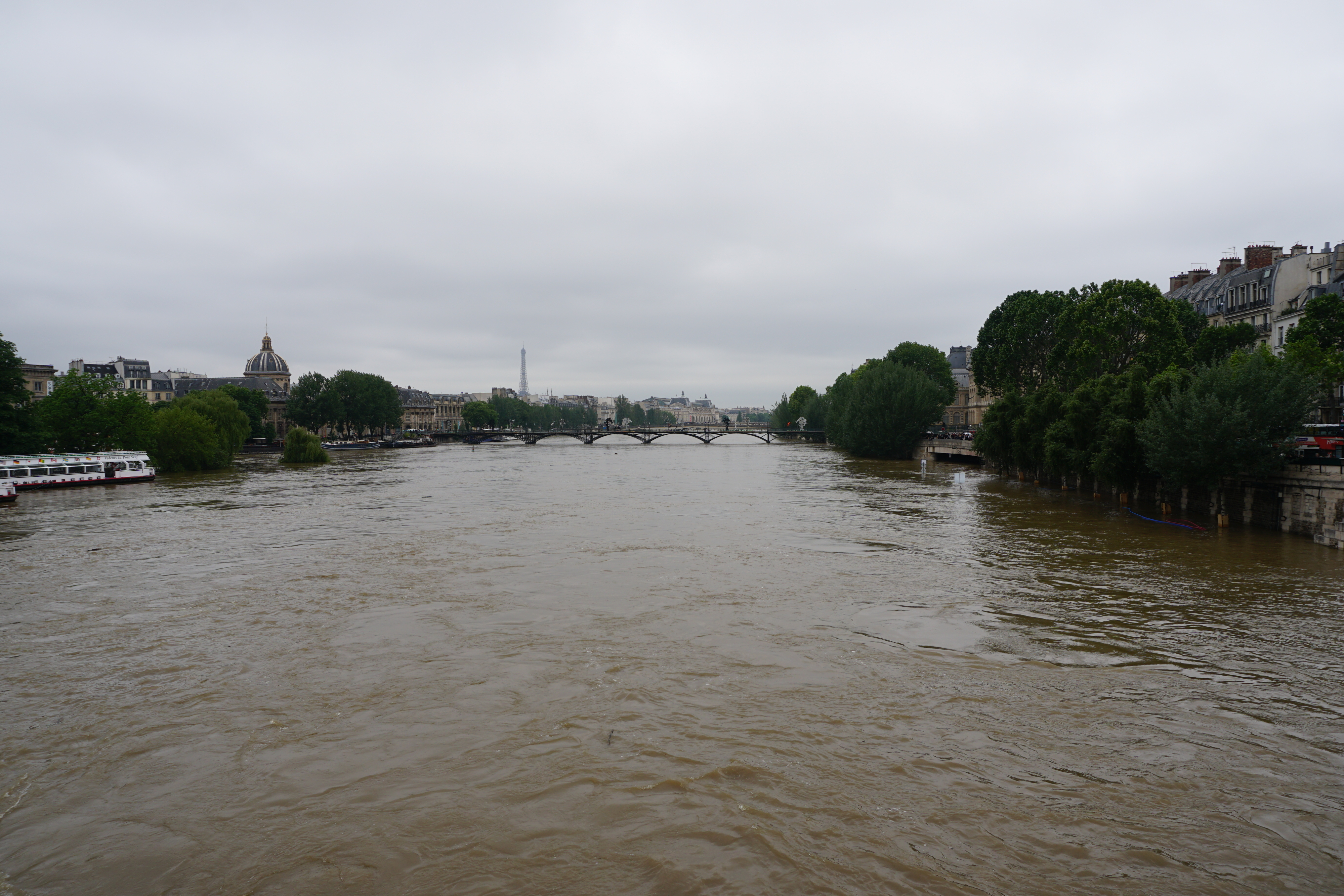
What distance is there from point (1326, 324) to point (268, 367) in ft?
504

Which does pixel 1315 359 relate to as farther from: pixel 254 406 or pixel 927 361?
pixel 254 406

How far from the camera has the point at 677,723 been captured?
909cm

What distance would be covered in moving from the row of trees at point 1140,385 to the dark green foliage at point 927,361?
81.6 ft

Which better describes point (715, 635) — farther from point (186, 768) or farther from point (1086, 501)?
point (1086, 501)

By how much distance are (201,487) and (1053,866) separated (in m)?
48.7

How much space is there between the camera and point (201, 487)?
44.8m

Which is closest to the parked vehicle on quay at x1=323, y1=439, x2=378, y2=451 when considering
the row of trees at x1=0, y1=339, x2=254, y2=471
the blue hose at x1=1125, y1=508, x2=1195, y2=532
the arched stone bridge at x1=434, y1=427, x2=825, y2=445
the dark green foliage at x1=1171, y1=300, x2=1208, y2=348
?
the arched stone bridge at x1=434, y1=427, x2=825, y2=445

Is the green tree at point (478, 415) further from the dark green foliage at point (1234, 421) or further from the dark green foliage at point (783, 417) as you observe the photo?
the dark green foliage at point (1234, 421)

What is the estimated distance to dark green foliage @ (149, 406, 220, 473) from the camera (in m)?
56.0

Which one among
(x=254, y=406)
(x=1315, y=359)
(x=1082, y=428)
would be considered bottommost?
(x=1082, y=428)

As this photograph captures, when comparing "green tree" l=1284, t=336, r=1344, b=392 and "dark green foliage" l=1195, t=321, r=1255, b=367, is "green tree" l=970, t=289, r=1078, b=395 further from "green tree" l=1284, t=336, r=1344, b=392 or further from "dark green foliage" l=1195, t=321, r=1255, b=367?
"green tree" l=1284, t=336, r=1344, b=392

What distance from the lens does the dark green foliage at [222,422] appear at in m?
60.7

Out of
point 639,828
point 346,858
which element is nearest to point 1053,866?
point 639,828

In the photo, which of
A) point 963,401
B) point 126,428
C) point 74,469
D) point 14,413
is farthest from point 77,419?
point 963,401
